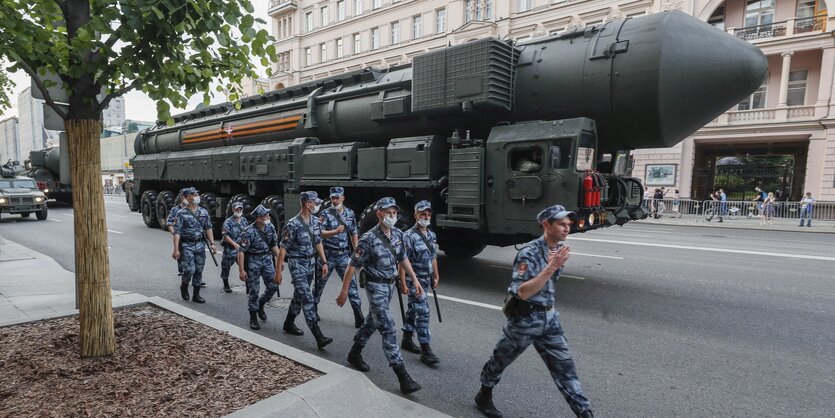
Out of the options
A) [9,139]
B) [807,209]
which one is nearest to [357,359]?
[807,209]

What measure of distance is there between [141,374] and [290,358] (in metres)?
1.10

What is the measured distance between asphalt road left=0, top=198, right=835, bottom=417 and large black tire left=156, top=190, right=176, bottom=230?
440 cm

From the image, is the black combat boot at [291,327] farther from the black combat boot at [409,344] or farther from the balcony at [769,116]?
the balcony at [769,116]

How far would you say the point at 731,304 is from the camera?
623 centimetres

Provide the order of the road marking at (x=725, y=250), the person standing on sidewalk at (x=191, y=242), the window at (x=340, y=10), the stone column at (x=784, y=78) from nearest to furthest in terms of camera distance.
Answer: the person standing on sidewalk at (x=191, y=242), the road marking at (x=725, y=250), the stone column at (x=784, y=78), the window at (x=340, y=10)

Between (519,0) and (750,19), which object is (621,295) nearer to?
(750,19)

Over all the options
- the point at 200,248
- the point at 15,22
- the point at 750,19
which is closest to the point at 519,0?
the point at 750,19

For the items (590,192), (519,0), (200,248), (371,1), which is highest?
(371,1)

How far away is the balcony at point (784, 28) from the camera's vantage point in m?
22.7

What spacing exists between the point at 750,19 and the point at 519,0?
44.3 ft

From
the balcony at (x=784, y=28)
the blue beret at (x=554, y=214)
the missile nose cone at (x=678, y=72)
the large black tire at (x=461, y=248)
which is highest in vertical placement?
the balcony at (x=784, y=28)

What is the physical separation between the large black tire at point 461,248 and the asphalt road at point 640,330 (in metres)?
0.26

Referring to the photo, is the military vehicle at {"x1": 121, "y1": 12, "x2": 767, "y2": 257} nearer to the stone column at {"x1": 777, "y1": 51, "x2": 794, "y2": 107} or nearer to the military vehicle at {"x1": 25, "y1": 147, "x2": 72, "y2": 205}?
the stone column at {"x1": 777, "y1": 51, "x2": 794, "y2": 107}

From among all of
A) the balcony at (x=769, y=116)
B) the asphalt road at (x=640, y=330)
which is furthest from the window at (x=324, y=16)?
the asphalt road at (x=640, y=330)
